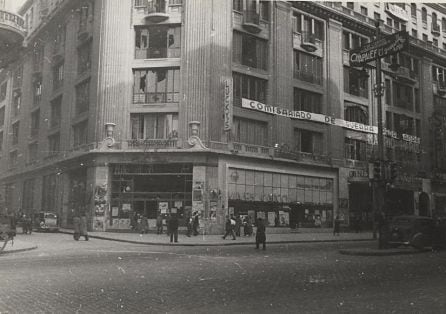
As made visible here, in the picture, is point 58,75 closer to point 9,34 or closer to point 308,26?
point 9,34

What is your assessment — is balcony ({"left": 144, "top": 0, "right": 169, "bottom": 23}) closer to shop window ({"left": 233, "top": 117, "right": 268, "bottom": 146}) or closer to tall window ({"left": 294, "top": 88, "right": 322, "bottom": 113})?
shop window ({"left": 233, "top": 117, "right": 268, "bottom": 146})

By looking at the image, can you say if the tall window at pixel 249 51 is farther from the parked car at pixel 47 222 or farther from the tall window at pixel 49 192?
the parked car at pixel 47 222

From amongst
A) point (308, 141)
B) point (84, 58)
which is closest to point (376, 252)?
point (308, 141)

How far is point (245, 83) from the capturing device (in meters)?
33.8

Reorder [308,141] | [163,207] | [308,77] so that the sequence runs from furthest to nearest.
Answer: [308,77], [308,141], [163,207]

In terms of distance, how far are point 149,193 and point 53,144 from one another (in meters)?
9.90

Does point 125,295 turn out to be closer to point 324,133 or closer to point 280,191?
point 280,191

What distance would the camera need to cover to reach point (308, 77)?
3712 centimetres

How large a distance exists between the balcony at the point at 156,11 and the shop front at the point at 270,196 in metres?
12.3

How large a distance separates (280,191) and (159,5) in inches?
644

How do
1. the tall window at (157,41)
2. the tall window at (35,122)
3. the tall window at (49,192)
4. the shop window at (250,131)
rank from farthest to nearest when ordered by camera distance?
the tall window at (35,122), the tall window at (49,192), the tall window at (157,41), the shop window at (250,131)

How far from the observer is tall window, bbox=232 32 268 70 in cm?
3366

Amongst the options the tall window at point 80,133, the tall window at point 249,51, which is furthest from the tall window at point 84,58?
the tall window at point 249,51

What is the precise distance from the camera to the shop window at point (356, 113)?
A: 126 ft
